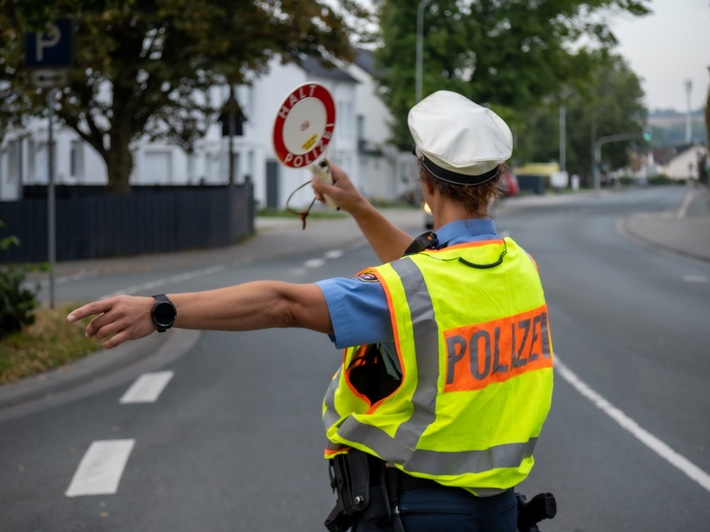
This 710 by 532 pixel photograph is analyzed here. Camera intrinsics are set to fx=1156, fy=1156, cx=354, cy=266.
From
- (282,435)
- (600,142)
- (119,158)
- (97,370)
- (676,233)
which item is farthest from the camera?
(600,142)

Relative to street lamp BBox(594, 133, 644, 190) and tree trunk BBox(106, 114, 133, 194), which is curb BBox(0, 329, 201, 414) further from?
street lamp BBox(594, 133, 644, 190)

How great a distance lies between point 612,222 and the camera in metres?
44.1

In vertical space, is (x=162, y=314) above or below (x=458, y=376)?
above

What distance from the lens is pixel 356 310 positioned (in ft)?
8.26

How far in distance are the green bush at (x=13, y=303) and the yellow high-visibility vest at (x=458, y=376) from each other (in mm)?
8461

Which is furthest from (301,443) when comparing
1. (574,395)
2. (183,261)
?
(183,261)

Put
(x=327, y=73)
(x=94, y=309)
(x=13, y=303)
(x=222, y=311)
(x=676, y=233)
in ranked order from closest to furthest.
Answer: (x=94, y=309)
(x=222, y=311)
(x=13, y=303)
(x=676, y=233)
(x=327, y=73)

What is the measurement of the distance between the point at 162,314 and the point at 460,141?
79cm

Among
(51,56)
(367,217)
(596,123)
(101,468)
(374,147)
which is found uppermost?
(596,123)

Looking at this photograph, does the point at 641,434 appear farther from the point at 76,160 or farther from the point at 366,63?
the point at 366,63

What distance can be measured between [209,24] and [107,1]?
12247mm

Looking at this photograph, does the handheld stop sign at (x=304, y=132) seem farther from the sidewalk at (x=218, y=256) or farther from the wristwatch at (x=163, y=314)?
the sidewalk at (x=218, y=256)

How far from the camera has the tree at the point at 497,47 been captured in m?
50.3

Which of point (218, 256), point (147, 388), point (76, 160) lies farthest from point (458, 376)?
point (76, 160)
